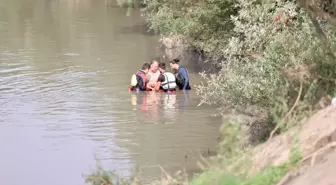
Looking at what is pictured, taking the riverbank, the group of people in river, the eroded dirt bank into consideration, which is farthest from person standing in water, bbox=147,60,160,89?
the riverbank

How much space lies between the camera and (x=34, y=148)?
11.9 meters

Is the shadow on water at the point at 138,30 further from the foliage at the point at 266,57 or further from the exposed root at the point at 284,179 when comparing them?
the exposed root at the point at 284,179

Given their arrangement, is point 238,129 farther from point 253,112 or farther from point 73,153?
point 73,153

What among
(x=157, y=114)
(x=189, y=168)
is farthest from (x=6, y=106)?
(x=189, y=168)

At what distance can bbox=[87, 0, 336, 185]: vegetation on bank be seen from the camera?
17.0 feet

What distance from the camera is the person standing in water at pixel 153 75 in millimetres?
16656

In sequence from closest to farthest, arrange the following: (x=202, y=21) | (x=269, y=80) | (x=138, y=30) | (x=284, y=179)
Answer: (x=284, y=179) → (x=269, y=80) → (x=202, y=21) → (x=138, y=30)

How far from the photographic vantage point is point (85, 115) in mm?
14336

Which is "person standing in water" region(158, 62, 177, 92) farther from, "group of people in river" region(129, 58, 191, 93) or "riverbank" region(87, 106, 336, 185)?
"riverbank" region(87, 106, 336, 185)

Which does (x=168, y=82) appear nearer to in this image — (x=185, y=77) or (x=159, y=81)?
(x=159, y=81)

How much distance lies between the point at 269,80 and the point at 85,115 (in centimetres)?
662

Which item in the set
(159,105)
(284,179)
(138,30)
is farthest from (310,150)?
(138,30)

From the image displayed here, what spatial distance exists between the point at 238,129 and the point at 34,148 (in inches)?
299

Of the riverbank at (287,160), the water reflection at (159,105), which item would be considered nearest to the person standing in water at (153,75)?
the water reflection at (159,105)
